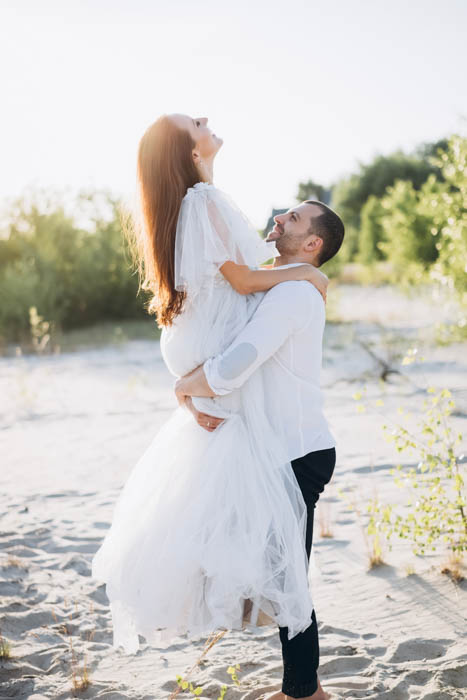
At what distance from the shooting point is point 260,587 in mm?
2314

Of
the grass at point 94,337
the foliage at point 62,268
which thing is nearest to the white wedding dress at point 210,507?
the grass at point 94,337

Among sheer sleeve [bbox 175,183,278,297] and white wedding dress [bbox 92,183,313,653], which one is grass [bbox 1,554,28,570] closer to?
white wedding dress [bbox 92,183,313,653]

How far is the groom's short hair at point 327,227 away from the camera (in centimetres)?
259

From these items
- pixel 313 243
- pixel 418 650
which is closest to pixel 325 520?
pixel 418 650

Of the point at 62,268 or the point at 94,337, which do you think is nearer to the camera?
the point at 94,337

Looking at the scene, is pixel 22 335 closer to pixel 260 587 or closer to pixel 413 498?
pixel 413 498

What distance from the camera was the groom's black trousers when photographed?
252 centimetres

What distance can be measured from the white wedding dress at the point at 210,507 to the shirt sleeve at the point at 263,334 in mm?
126

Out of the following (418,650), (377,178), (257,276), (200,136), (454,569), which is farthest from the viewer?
(377,178)

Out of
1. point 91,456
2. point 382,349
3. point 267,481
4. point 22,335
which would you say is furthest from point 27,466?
point 22,335

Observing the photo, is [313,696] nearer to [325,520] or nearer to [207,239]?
[207,239]

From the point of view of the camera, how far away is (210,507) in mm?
2416

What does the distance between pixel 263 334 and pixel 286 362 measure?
20 centimetres

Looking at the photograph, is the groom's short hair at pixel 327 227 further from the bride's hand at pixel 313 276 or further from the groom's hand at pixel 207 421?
the groom's hand at pixel 207 421
